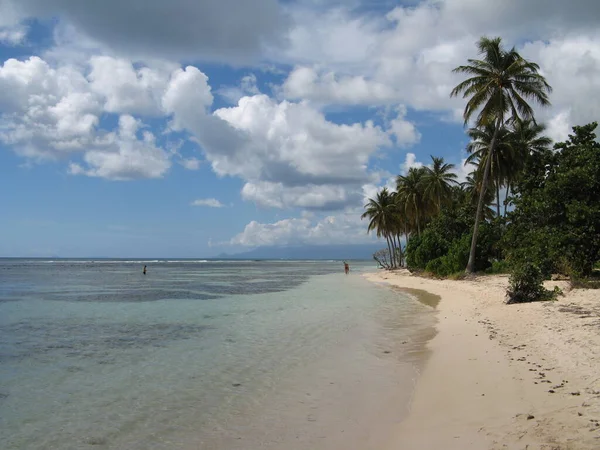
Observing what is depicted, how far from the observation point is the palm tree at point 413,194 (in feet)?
180

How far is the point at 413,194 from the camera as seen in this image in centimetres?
5509

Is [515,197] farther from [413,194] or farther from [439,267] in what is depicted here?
[413,194]

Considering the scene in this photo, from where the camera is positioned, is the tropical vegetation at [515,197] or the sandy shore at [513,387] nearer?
the sandy shore at [513,387]

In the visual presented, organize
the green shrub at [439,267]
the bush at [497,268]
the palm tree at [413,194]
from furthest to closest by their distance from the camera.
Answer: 1. the palm tree at [413,194]
2. the green shrub at [439,267]
3. the bush at [497,268]

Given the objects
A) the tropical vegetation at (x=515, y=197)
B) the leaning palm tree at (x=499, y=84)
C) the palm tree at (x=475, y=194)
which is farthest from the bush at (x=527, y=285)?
the palm tree at (x=475, y=194)

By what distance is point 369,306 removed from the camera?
22000 mm

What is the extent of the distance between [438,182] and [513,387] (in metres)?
45.2

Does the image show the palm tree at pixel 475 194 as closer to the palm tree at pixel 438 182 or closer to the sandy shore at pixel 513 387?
the palm tree at pixel 438 182

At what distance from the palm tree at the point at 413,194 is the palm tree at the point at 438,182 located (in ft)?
8.49

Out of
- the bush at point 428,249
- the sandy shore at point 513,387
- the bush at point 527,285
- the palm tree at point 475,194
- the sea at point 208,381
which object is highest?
the palm tree at point 475,194

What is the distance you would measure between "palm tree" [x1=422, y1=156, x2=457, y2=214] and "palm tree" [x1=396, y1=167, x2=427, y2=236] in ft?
8.49

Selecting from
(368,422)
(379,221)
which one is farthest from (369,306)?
(379,221)

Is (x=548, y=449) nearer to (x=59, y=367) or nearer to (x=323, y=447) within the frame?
(x=323, y=447)

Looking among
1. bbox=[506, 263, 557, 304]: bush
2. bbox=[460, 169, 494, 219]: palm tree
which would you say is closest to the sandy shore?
bbox=[506, 263, 557, 304]: bush
